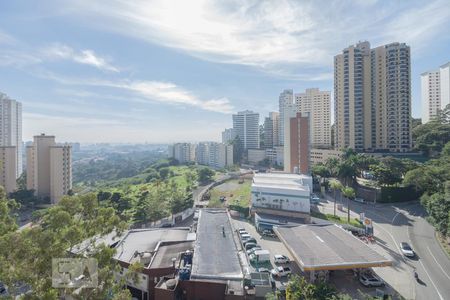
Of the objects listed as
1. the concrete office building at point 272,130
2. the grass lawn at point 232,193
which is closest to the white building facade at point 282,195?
the grass lawn at point 232,193

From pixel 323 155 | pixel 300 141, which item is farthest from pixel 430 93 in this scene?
pixel 300 141

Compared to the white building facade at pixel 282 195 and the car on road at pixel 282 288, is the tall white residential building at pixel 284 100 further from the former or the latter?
the car on road at pixel 282 288

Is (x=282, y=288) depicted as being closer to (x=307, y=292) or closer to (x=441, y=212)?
(x=307, y=292)

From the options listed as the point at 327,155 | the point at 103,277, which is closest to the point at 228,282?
the point at 103,277

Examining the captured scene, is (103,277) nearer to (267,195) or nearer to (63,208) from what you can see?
(63,208)

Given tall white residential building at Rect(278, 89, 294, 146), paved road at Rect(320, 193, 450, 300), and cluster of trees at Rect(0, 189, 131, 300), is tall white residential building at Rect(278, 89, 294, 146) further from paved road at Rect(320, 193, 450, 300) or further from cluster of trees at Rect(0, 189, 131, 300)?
cluster of trees at Rect(0, 189, 131, 300)
